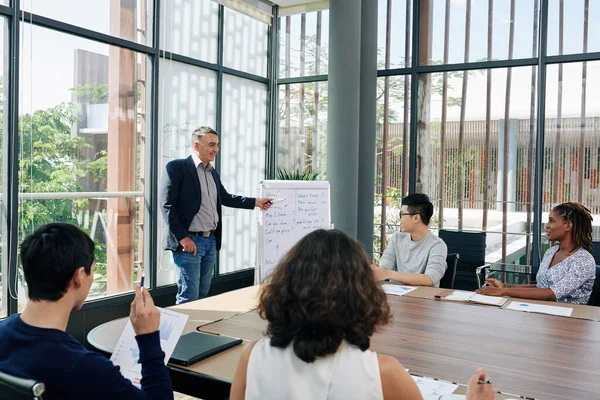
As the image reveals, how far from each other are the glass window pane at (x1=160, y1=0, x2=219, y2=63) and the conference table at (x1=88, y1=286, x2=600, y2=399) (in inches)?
121

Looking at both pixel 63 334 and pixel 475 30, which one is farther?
pixel 475 30

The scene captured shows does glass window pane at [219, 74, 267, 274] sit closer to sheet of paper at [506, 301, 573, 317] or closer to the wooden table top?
the wooden table top

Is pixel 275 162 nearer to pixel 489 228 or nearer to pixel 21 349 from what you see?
pixel 489 228

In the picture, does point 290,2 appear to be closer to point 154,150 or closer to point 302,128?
point 302,128

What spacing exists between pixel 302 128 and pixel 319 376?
540 centimetres

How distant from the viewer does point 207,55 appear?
5.63 metres

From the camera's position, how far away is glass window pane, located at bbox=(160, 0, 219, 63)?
5.13 m

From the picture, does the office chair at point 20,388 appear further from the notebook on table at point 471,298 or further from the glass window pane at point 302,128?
the glass window pane at point 302,128

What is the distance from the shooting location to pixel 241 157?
6.17 m

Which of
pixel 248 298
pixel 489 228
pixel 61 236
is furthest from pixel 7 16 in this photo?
→ pixel 489 228

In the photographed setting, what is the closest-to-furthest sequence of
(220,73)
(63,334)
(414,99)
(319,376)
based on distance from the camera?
(319,376) < (63,334) < (220,73) < (414,99)

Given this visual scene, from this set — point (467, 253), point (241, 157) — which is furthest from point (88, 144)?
point (467, 253)

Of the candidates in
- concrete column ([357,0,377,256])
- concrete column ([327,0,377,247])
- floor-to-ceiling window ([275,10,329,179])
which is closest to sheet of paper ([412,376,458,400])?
concrete column ([327,0,377,247])

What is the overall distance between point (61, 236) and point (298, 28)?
5.43 metres
